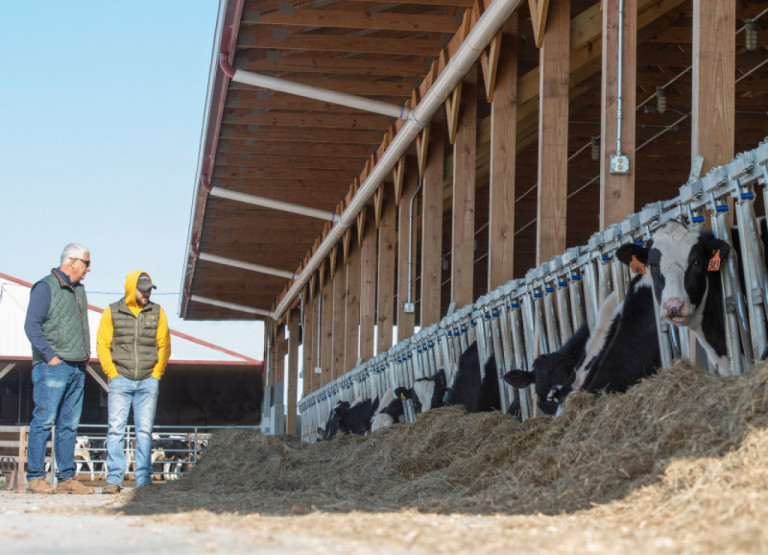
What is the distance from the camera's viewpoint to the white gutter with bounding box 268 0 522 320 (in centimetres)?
1062

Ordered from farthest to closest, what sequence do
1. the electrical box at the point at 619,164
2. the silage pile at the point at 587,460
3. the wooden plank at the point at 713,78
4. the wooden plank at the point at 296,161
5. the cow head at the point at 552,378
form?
the wooden plank at the point at 296,161 → the electrical box at the point at 619,164 → the cow head at the point at 552,378 → the wooden plank at the point at 713,78 → the silage pile at the point at 587,460

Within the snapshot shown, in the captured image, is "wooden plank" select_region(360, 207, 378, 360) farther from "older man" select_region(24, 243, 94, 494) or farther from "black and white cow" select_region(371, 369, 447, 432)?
"older man" select_region(24, 243, 94, 494)

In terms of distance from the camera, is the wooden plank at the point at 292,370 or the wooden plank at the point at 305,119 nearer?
the wooden plank at the point at 305,119

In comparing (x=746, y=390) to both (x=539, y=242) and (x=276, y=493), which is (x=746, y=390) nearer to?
(x=276, y=493)

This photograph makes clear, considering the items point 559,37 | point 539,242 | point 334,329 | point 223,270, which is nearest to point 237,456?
point 539,242

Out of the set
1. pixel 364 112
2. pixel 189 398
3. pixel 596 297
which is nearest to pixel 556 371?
pixel 596 297

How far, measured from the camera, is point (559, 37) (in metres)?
9.77

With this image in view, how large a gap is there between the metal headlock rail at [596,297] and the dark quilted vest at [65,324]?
11.7 feet

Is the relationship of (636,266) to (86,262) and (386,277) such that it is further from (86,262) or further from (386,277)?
(386,277)

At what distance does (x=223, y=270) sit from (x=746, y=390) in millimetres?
22055

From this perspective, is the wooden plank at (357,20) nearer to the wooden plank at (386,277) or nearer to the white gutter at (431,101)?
the white gutter at (431,101)

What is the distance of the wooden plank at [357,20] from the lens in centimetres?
1178

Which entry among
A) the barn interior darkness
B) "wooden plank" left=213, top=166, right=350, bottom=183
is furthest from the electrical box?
the barn interior darkness

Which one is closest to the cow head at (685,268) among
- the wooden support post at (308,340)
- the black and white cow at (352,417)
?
the black and white cow at (352,417)
